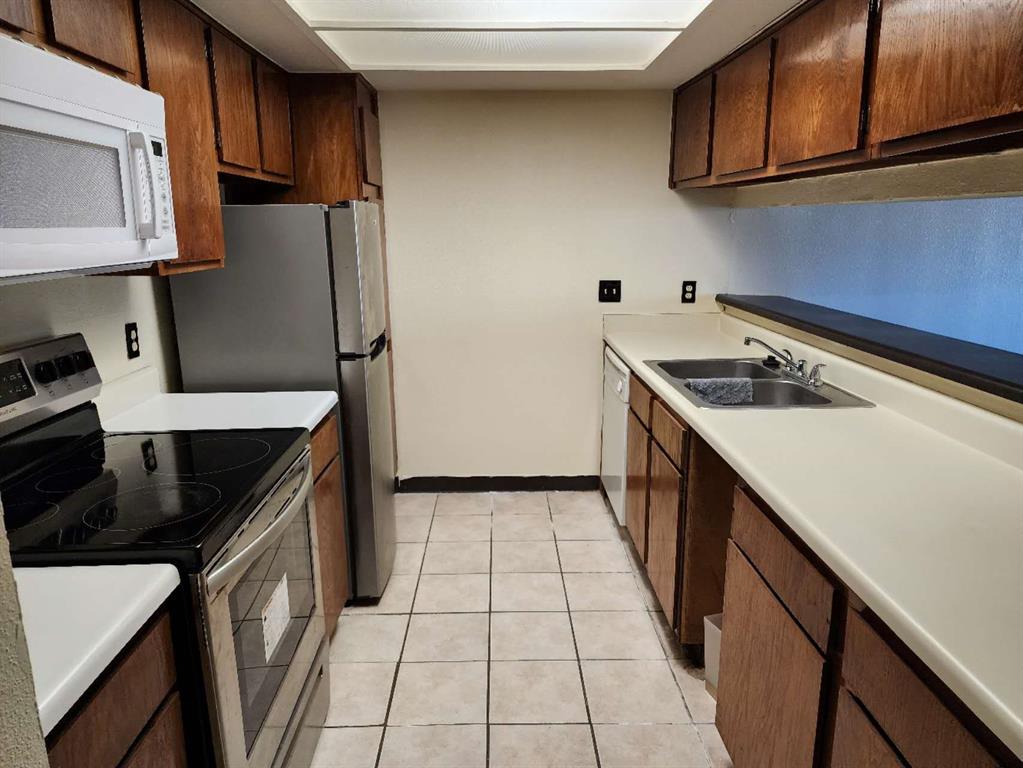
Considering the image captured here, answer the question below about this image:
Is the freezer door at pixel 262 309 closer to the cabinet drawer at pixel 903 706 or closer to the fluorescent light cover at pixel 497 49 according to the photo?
the fluorescent light cover at pixel 497 49

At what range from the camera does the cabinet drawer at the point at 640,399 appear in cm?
256

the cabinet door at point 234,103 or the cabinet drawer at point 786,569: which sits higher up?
the cabinet door at point 234,103

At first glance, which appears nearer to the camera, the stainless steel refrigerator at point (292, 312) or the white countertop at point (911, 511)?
the white countertop at point (911, 511)

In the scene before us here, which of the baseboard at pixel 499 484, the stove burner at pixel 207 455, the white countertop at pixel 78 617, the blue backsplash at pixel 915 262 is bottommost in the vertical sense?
the baseboard at pixel 499 484

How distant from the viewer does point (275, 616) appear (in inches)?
63.7

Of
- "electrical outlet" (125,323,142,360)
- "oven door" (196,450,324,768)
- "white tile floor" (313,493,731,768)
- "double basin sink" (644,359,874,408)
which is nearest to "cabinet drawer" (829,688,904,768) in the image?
"white tile floor" (313,493,731,768)

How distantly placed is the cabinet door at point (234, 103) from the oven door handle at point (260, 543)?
3.58ft

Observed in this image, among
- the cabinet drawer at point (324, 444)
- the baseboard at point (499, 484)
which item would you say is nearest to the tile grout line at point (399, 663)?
the baseboard at point (499, 484)

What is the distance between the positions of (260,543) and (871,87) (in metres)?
1.75

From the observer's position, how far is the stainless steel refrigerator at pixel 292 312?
2279 millimetres

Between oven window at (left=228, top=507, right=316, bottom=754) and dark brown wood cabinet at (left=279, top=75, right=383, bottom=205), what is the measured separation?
1.60 meters

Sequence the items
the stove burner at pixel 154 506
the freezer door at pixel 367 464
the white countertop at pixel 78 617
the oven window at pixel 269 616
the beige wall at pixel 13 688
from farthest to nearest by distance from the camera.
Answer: the freezer door at pixel 367 464
the oven window at pixel 269 616
the stove burner at pixel 154 506
the white countertop at pixel 78 617
the beige wall at pixel 13 688

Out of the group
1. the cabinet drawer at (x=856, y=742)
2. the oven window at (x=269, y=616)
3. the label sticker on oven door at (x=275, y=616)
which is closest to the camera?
the cabinet drawer at (x=856, y=742)

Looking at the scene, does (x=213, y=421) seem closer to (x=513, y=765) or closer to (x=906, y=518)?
(x=513, y=765)
